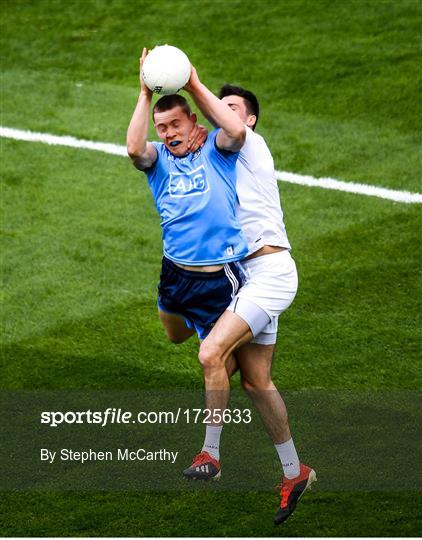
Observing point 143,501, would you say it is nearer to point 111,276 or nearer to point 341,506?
point 341,506

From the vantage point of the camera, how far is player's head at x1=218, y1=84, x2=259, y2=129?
26.9ft

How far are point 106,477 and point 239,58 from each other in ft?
26.8

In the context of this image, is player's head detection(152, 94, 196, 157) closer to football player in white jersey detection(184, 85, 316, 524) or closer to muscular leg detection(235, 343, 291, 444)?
football player in white jersey detection(184, 85, 316, 524)

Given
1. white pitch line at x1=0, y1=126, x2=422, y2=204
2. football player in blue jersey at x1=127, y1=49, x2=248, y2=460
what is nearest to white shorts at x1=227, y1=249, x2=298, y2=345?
football player in blue jersey at x1=127, y1=49, x2=248, y2=460

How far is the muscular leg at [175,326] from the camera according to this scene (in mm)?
8172

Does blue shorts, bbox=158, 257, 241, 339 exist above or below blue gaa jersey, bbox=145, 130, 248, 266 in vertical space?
below

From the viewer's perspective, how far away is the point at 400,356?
9906 mm

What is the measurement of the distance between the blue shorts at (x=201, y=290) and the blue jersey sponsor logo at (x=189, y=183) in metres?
0.46

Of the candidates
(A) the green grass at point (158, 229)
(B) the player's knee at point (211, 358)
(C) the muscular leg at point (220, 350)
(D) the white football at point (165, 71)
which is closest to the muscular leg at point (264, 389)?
(C) the muscular leg at point (220, 350)

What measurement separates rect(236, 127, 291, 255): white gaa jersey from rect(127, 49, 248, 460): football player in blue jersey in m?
0.09

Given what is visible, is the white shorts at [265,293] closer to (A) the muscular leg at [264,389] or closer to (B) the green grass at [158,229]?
(A) the muscular leg at [264,389]

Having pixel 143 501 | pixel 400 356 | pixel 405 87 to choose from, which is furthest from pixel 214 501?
pixel 405 87

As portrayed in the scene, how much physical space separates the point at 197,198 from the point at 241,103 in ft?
2.89

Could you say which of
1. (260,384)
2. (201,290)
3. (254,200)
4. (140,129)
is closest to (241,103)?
(254,200)
